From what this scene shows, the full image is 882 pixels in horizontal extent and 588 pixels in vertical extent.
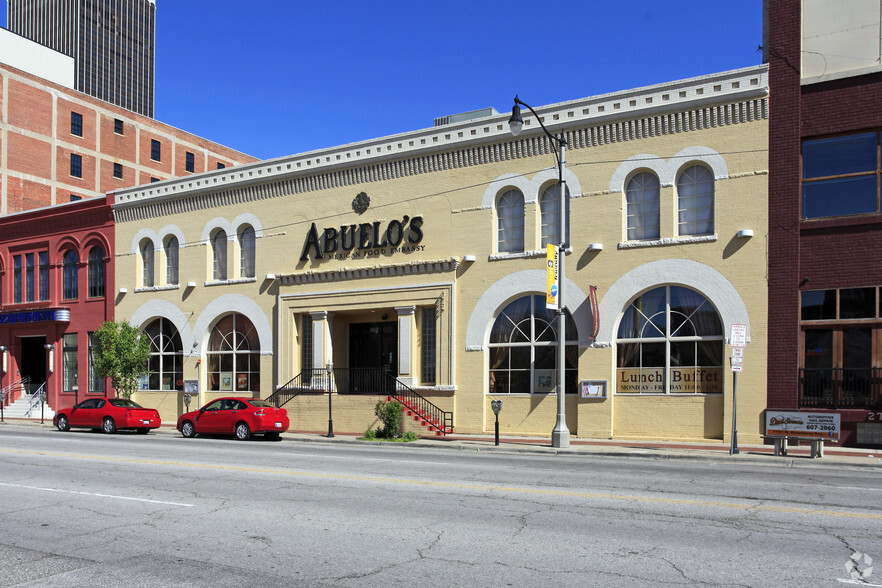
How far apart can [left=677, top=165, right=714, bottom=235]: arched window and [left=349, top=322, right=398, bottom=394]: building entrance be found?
1130cm

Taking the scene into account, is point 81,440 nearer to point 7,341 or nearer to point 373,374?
point 373,374

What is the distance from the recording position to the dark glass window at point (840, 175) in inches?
819

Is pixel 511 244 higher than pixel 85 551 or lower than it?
higher

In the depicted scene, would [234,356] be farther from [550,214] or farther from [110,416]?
[550,214]

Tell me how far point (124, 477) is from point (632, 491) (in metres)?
8.94

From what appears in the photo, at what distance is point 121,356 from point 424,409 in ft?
46.1

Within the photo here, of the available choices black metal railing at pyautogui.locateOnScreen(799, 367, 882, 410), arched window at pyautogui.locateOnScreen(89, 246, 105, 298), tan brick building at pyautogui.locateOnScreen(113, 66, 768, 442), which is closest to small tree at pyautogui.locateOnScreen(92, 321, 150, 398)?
tan brick building at pyautogui.locateOnScreen(113, 66, 768, 442)

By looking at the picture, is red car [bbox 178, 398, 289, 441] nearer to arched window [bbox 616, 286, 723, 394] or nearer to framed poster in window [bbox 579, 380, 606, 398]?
framed poster in window [bbox 579, 380, 606, 398]

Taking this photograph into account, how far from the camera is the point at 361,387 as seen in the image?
1163 inches

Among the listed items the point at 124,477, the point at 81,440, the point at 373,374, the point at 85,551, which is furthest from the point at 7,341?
the point at 85,551

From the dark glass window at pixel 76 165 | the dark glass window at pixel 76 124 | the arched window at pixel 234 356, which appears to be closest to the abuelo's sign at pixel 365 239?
the arched window at pixel 234 356

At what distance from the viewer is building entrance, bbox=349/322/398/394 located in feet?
94.3

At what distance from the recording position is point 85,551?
878 cm

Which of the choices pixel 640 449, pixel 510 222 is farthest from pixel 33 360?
pixel 640 449
